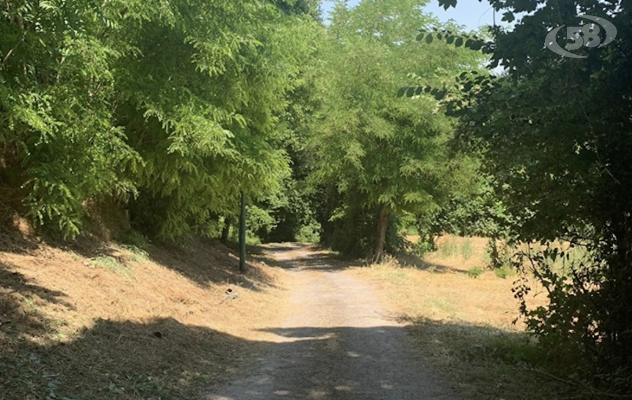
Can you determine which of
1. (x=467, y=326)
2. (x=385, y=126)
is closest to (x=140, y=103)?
(x=467, y=326)

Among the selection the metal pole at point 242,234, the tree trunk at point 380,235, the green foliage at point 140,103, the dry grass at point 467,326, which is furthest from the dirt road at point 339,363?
the tree trunk at point 380,235

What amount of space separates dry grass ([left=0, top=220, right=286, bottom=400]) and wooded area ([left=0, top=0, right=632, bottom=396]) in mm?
867

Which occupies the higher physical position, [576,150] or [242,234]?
[576,150]

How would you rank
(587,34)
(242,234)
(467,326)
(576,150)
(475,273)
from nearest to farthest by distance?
(587,34), (576,150), (467,326), (242,234), (475,273)

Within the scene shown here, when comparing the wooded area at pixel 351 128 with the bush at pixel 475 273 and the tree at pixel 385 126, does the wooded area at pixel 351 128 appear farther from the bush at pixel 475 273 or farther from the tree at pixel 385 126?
the bush at pixel 475 273

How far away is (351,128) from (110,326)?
14438 mm

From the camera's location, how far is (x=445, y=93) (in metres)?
5.86

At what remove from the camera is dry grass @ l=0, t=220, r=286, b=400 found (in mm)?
5359

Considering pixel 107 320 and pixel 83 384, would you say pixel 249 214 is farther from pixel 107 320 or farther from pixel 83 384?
pixel 83 384

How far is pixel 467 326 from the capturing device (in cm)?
1030

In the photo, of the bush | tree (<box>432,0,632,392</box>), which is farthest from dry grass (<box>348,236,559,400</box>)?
tree (<box>432,0,632,392</box>)

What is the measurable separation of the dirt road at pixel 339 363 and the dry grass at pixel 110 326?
0.48m

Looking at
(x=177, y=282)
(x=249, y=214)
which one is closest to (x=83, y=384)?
(x=177, y=282)

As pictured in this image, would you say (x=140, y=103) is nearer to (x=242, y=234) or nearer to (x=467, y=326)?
(x=467, y=326)
